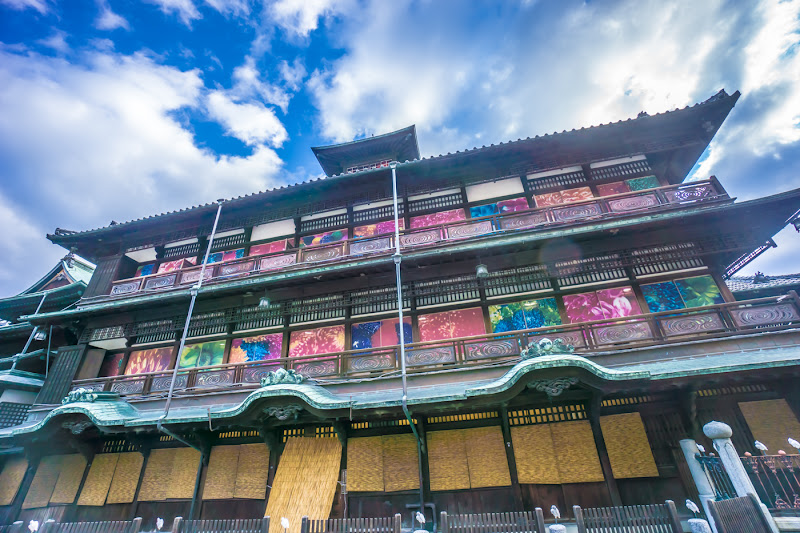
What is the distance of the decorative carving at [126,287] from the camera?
43.3 feet

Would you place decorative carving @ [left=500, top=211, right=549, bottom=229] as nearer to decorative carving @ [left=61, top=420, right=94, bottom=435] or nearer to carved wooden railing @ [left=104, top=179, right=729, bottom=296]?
carved wooden railing @ [left=104, top=179, right=729, bottom=296]

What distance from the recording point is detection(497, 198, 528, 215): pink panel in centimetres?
1262

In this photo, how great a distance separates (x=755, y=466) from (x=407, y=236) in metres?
9.78

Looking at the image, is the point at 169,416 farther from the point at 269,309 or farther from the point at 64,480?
the point at 64,480

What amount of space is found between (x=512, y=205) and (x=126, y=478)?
49.6ft

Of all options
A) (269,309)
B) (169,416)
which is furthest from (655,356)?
(169,416)

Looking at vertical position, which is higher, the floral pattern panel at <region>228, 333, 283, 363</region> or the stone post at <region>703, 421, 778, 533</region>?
the floral pattern panel at <region>228, 333, 283, 363</region>

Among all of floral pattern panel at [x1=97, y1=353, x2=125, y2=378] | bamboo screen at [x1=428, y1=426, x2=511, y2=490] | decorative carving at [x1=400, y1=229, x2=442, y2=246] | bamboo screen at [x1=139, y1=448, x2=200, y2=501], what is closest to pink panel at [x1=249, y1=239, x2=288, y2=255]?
decorative carving at [x1=400, y1=229, x2=442, y2=246]

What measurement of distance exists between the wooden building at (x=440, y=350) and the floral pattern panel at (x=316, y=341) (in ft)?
0.24

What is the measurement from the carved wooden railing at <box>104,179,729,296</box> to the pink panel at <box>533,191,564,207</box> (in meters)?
1.54

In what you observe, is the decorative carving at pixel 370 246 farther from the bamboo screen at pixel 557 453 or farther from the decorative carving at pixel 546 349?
the bamboo screen at pixel 557 453

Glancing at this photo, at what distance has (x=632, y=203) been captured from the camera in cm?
1058

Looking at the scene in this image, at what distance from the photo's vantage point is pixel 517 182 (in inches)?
515

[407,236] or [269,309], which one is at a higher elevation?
[407,236]
